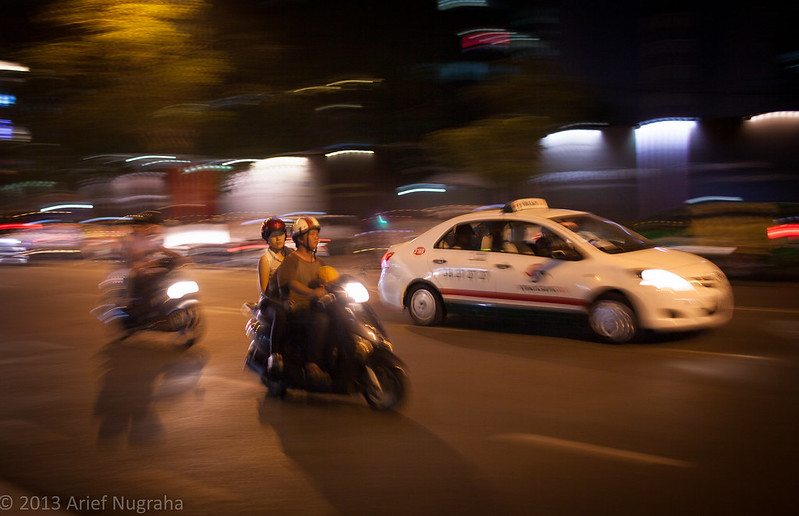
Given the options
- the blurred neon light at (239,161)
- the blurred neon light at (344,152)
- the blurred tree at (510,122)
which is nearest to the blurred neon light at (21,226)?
the blurred neon light at (344,152)

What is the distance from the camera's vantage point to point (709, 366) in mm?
7285

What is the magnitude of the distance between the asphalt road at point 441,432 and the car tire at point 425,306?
2.51 ft

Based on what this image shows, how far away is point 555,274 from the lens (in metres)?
8.84

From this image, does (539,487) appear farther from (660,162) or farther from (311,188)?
(660,162)

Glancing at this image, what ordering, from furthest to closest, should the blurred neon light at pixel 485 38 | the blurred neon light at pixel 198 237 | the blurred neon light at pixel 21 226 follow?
1. the blurred neon light at pixel 21 226
2. the blurred neon light at pixel 198 237
3. the blurred neon light at pixel 485 38

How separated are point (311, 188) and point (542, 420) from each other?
59.0 feet

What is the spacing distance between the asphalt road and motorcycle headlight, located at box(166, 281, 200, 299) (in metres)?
0.70

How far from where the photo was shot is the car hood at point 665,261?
27.1ft

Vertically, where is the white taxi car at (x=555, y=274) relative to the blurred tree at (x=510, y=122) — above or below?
below

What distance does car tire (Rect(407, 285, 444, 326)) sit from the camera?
10.1m

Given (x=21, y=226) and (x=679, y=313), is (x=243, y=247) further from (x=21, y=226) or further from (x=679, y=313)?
(x=679, y=313)

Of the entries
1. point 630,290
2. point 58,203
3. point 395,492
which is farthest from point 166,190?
point 395,492

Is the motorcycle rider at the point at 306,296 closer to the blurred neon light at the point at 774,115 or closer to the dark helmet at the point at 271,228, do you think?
the dark helmet at the point at 271,228

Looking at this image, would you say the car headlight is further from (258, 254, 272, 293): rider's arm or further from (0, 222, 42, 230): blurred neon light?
(0, 222, 42, 230): blurred neon light
